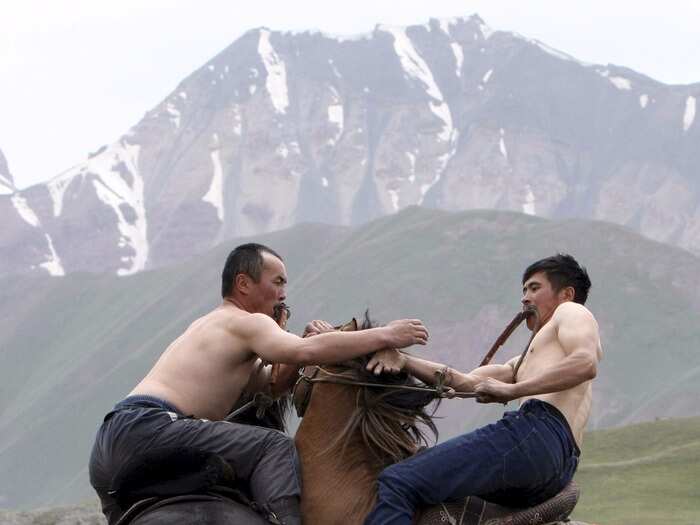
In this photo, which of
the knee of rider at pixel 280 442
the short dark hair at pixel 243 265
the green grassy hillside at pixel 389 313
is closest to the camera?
the knee of rider at pixel 280 442

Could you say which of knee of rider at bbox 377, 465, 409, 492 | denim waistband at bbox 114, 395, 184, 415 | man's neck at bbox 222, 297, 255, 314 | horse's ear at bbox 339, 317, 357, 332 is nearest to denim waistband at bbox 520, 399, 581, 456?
knee of rider at bbox 377, 465, 409, 492

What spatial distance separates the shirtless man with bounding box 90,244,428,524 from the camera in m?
6.85

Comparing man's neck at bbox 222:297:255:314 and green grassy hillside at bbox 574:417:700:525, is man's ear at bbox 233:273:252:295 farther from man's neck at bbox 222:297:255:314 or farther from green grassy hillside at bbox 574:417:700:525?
green grassy hillside at bbox 574:417:700:525

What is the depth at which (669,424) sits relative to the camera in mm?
51531

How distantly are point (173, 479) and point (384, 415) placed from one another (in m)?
1.23

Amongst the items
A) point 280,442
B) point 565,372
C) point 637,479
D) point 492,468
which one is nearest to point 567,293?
point 565,372

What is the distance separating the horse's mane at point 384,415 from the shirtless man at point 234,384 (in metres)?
0.19

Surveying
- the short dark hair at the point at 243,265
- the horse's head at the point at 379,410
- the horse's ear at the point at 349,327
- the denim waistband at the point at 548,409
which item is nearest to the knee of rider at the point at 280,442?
the horse's head at the point at 379,410

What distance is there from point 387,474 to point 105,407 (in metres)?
126

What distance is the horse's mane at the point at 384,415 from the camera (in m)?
6.92

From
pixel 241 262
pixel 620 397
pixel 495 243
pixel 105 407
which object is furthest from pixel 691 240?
pixel 241 262

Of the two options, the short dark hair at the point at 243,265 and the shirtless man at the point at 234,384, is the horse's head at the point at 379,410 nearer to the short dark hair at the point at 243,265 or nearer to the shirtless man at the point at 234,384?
the shirtless man at the point at 234,384

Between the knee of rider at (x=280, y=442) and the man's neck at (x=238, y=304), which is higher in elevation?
the man's neck at (x=238, y=304)

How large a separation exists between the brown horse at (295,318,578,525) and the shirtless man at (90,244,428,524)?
13cm
